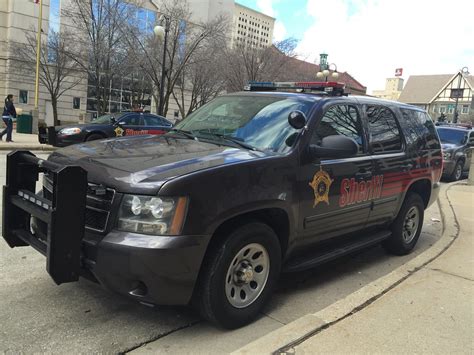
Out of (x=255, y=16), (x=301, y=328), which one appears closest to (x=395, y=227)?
(x=301, y=328)

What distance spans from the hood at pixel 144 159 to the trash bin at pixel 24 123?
21073mm

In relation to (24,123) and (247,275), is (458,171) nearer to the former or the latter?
(247,275)

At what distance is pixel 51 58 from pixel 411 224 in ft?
97.2

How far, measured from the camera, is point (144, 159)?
327cm

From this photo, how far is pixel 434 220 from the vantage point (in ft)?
25.8

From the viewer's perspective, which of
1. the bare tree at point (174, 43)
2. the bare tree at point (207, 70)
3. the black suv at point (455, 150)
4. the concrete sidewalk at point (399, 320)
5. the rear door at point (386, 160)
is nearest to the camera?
the concrete sidewalk at point (399, 320)

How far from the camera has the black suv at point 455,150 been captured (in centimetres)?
1417

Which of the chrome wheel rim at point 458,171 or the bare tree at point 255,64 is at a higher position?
the bare tree at point 255,64

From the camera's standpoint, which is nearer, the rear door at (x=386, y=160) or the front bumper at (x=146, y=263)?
the front bumper at (x=146, y=263)

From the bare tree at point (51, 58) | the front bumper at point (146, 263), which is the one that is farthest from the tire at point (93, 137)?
the bare tree at point (51, 58)

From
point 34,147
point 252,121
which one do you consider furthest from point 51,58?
point 252,121

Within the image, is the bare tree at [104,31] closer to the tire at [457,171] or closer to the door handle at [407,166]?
the tire at [457,171]

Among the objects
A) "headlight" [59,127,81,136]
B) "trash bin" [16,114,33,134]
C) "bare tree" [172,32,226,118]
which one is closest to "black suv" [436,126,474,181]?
"headlight" [59,127,81,136]

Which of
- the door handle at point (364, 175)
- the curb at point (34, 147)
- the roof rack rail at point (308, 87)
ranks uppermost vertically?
the roof rack rail at point (308, 87)
